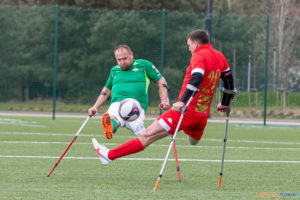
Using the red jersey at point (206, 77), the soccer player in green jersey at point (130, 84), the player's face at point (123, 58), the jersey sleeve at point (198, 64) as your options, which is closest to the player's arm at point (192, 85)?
the jersey sleeve at point (198, 64)

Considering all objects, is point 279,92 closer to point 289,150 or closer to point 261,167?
point 289,150

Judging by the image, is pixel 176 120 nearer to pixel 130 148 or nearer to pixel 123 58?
pixel 130 148

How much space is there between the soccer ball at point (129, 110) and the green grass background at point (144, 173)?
2.33ft

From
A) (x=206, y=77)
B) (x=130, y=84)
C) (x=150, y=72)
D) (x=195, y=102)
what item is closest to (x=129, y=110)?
(x=130, y=84)

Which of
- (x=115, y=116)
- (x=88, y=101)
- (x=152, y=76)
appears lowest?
(x=88, y=101)

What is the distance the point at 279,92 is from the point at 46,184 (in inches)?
599

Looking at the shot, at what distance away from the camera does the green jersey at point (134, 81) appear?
28.2 ft

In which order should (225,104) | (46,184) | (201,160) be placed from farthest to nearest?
(201,160)
(225,104)
(46,184)

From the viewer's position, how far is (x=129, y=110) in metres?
8.36

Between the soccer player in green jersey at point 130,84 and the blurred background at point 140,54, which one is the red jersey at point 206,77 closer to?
the soccer player in green jersey at point 130,84

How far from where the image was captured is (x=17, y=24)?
23.7m

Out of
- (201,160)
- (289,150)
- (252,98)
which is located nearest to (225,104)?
(201,160)

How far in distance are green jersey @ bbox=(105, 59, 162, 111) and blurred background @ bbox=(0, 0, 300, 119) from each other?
11.5m

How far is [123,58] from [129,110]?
733mm
